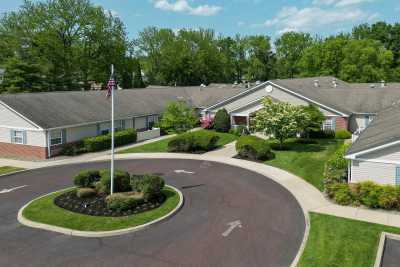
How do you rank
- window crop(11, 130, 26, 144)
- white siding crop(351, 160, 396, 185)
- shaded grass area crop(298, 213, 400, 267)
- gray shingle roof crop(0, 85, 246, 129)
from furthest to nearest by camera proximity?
gray shingle roof crop(0, 85, 246, 129) → window crop(11, 130, 26, 144) → white siding crop(351, 160, 396, 185) → shaded grass area crop(298, 213, 400, 267)

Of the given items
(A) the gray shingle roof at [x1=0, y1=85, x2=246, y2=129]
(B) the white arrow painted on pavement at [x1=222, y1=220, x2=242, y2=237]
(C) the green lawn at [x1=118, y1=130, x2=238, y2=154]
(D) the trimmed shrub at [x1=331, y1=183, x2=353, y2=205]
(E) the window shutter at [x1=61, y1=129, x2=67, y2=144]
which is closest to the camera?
(B) the white arrow painted on pavement at [x1=222, y1=220, x2=242, y2=237]

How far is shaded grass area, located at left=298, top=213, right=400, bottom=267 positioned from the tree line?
4944 cm

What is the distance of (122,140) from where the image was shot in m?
37.0

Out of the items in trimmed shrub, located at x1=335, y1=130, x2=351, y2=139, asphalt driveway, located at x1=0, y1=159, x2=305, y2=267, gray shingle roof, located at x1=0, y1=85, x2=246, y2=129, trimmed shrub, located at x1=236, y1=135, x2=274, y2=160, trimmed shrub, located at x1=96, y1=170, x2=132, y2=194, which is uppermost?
gray shingle roof, located at x1=0, y1=85, x2=246, y2=129

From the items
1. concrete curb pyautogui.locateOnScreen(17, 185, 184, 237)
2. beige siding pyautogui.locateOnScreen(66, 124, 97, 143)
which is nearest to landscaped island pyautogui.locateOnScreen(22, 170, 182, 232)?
concrete curb pyautogui.locateOnScreen(17, 185, 184, 237)

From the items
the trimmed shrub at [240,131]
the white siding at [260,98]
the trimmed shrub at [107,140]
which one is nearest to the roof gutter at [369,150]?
the white siding at [260,98]

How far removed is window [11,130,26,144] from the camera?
32.1 meters

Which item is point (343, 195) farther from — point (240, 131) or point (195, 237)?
point (240, 131)

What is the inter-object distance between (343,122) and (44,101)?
3020cm

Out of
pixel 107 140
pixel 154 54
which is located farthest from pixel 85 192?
pixel 154 54

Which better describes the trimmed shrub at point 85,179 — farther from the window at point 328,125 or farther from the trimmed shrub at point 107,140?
the window at point 328,125

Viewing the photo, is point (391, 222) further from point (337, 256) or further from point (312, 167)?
point (312, 167)

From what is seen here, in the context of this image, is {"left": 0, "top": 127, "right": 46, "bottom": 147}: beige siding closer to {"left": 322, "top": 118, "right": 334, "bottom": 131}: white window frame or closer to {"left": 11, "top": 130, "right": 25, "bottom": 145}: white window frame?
{"left": 11, "top": 130, "right": 25, "bottom": 145}: white window frame

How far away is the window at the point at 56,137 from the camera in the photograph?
31.7 metres
